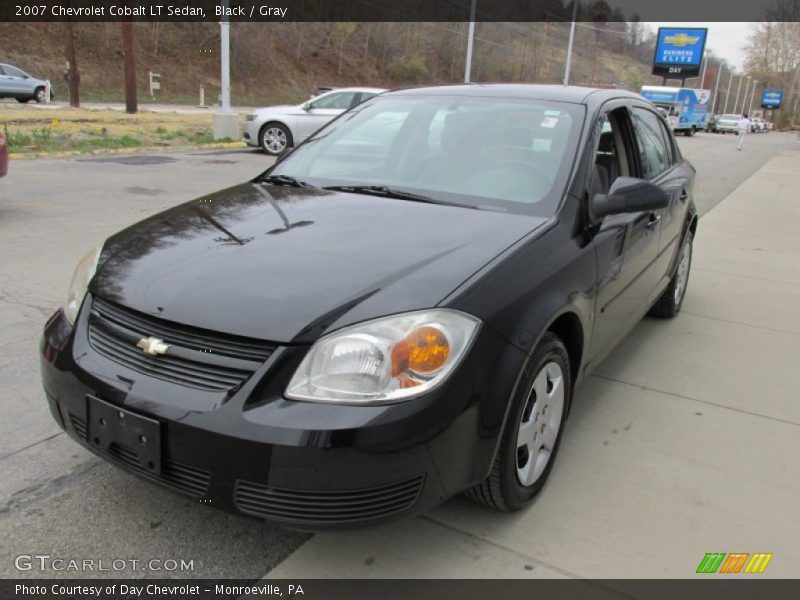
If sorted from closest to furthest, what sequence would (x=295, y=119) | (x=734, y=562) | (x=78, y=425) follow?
1. (x=78, y=425)
2. (x=734, y=562)
3. (x=295, y=119)

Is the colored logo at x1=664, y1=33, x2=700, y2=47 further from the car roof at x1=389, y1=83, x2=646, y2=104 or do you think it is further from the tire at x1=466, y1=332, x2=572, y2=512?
the tire at x1=466, y1=332, x2=572, y2=512

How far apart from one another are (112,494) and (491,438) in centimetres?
149

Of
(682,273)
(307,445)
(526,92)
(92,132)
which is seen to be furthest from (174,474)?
(92,132)

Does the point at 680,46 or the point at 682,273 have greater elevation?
the point at 680,46

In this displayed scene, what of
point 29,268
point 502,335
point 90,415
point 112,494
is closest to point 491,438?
point 502,335

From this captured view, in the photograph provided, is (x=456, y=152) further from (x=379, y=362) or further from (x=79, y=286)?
(x=79, y=286)

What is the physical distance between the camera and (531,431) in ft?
8.55

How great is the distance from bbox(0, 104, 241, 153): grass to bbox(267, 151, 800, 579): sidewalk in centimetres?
1201

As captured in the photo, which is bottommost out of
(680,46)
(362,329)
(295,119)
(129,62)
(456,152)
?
(362,329)

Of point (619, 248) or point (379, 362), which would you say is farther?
point (619, 248)

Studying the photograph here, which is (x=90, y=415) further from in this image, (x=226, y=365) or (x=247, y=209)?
(x=247, y=209)

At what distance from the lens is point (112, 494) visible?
2686 mm

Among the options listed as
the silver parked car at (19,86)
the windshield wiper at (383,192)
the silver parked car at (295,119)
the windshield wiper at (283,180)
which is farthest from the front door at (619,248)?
the silver parked car at (19,86)

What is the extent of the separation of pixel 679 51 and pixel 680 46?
44 centimetres
